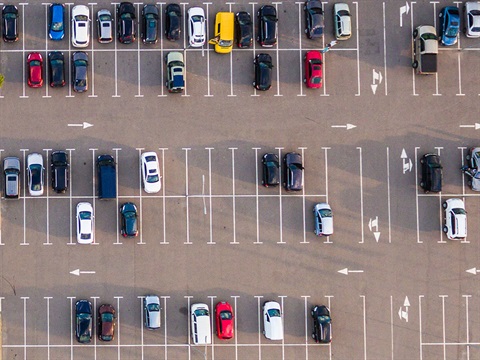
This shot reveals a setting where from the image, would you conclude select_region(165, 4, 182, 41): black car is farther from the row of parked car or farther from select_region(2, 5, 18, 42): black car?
the row of parked car

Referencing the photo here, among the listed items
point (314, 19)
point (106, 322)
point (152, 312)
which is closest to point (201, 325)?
point (152, 312)

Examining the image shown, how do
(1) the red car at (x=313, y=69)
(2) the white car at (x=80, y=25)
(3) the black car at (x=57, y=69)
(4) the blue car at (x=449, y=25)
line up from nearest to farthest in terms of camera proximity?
(3) the black car at (x=57, y=69) → (2) the white car at (x=80, y=25) → (1) the red car at (x=313, y=69) → (4) the blue car at (x=449, y=25)

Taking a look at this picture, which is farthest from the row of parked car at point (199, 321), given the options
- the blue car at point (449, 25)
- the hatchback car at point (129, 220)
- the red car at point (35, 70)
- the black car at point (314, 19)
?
the blue car at point (449, 25)

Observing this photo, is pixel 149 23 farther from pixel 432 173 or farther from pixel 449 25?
pixel 432 173

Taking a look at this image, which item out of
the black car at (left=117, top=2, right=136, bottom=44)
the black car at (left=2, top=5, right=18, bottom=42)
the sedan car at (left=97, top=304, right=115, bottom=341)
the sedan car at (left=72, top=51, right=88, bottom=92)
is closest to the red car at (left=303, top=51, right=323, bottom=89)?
the black car at (left=117, top=2, right=136, bottom=44)

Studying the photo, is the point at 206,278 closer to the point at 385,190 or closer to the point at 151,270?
the point at 151,270

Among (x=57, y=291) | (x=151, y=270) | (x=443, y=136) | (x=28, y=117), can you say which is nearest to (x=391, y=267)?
(x=443, y=136)

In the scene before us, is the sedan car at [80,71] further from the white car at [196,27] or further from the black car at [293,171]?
the black car at [293,171]
